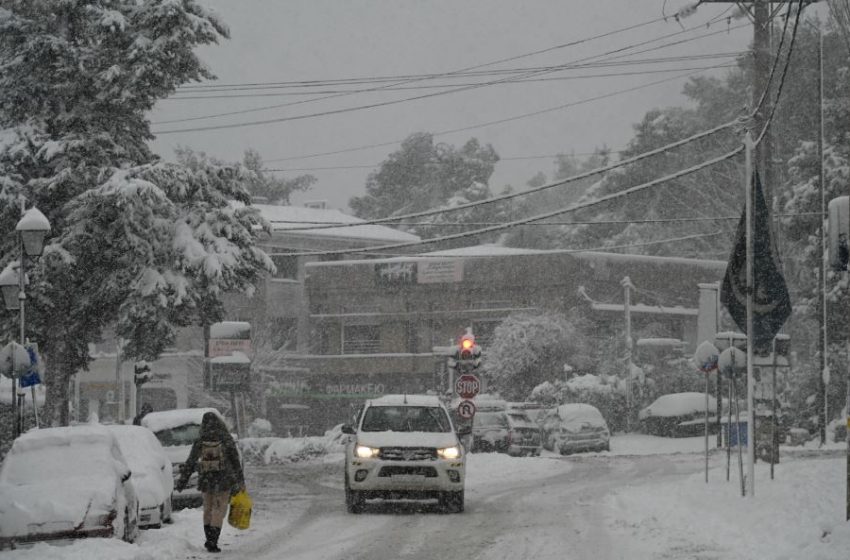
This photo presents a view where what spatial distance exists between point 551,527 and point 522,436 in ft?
73.5

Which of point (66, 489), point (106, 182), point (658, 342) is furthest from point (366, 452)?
point (658, 342)

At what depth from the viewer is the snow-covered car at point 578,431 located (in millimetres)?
41875

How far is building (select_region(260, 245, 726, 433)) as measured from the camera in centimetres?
5597

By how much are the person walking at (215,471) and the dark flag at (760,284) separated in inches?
314

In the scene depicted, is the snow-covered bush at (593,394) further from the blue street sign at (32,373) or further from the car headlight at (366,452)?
the car headlight at (366,452)

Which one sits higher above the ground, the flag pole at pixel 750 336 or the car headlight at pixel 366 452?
the flag pole at pixel 750 336

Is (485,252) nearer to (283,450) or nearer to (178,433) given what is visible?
(283,450)

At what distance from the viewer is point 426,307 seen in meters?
58.8

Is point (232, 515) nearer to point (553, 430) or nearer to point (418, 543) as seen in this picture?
point (418, 543)

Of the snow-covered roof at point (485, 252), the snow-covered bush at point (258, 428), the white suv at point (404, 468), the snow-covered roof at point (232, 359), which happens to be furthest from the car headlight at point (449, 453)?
the snow-covered roof at point (485, 252)

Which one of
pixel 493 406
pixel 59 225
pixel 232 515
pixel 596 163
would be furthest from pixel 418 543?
pixel 596 163

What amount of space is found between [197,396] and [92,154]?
1367 inches

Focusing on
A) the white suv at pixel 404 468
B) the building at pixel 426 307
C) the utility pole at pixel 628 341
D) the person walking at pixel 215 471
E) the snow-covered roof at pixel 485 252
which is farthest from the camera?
the snow-covered roof at pixel 485 252

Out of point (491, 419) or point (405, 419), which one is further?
point (491, 419)
